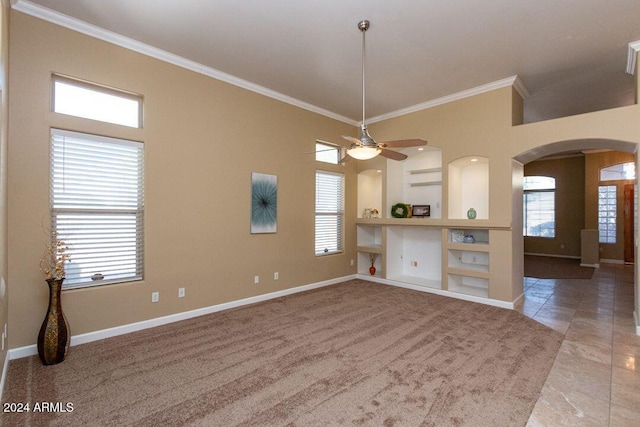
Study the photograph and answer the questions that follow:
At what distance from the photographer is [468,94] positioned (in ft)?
17.3

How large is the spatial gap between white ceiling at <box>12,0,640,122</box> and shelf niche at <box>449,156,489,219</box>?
1399 millimetres

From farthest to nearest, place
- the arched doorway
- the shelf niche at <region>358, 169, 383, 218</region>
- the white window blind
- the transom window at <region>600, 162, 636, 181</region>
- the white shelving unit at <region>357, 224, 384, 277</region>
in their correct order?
the white window blind
the transom window at <region>600, 162, 636, 181</region>
the shelf niche at <region>358, 169, 383, 218</region>
the white shelving unit at <region>357, 224, 384, 277</region>
the arched doorway

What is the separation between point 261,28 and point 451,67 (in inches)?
107

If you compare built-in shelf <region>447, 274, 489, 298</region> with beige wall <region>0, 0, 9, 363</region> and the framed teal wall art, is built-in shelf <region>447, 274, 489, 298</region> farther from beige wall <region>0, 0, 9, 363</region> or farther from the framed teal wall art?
beige wall <region>0, 0, 9, 363</region>

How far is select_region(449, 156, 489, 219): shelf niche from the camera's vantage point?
5.72m

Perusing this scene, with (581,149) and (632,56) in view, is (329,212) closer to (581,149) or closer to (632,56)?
(581,149)

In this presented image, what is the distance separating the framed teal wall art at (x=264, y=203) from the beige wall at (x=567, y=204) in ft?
32.5

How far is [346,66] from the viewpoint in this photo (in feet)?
14.5

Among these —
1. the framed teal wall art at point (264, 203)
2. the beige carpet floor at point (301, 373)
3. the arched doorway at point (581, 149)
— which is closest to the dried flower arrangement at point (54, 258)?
the beige carpet floor at point (301, 373)

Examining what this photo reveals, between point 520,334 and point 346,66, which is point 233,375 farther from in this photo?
point 346,66

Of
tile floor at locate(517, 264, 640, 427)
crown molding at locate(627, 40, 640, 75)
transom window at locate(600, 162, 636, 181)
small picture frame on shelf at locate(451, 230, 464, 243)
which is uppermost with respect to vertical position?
crown molding at locate(627, 40, 640, 75)

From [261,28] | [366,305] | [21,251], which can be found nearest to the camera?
[21,251]

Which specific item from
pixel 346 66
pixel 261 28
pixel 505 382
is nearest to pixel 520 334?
pixel 505 382

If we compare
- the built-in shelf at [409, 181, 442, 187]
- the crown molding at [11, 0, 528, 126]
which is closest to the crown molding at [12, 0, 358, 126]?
the crown molding at [11, 0, 528, 126]
